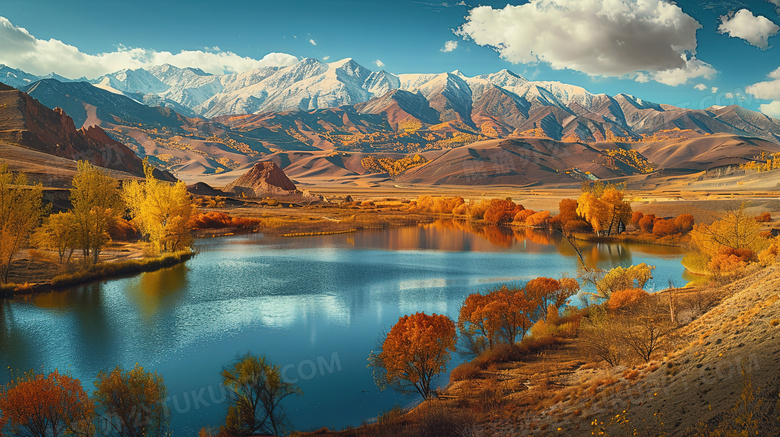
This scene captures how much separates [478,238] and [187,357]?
197 ft

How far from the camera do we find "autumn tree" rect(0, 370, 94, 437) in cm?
1597

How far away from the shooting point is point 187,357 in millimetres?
25562

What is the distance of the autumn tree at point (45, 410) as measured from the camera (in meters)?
16.0

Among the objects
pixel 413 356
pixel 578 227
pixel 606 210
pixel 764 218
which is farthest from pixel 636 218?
pixel 413 356

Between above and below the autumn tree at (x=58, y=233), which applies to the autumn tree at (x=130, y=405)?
below

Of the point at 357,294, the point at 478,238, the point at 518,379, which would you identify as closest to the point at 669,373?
the point at 518,379

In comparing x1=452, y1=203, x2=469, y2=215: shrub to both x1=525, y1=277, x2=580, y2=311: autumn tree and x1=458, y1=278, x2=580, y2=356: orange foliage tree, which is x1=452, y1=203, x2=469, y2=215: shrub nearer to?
x1=525, y1=277, x2=580, y2=311: autumn tree

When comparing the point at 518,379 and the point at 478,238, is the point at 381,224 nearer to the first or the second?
the point at 478,238

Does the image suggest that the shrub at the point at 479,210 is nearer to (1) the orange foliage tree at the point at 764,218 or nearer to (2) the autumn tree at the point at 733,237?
(1) the orange foliage tree at the point at 764,218

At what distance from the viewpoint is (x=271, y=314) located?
1336 inches

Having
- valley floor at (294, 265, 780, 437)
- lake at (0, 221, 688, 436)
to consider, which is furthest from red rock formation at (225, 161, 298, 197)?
valley floor at (294, 265, 780, 437)

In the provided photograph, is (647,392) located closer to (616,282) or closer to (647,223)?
(616,282)

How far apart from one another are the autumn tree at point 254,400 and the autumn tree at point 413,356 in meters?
5.05

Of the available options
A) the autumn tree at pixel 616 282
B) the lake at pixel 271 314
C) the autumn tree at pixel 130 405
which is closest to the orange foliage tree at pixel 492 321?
the lake at pixel 271 314
